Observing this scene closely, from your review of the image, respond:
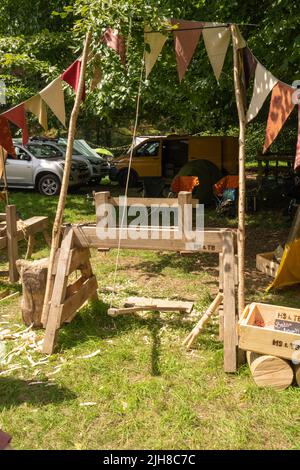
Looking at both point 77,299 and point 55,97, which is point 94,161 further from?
point 77,299

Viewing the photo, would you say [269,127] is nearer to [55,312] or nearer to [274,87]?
[274,87]

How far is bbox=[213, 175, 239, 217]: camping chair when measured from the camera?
36.0 ft

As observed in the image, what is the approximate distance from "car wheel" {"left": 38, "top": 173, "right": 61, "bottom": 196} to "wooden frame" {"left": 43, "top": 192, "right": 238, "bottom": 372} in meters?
9.82

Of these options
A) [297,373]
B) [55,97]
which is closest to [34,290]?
[55,97]

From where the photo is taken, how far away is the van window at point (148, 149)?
1497 cm

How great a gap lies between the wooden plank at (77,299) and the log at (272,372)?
189 cm

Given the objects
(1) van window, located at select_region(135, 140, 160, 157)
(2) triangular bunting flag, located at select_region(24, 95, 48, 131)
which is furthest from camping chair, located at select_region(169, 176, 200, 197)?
(2) triangular bunting flag, located at select_region(24, 95, 48, 131)

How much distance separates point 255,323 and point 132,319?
4.92ft

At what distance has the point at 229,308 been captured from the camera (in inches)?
156

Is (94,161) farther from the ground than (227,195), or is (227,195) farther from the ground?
(94,161)

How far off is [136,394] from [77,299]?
59.3 inches

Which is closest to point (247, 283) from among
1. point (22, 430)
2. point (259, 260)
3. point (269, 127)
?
point (259, 260)

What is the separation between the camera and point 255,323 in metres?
4.11
